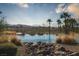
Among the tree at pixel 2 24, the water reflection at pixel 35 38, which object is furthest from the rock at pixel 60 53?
the tree at pixel 2 24

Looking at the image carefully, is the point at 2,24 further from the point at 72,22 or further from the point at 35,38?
the point at 72,22

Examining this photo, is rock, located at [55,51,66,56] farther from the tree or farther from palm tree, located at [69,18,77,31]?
the tree

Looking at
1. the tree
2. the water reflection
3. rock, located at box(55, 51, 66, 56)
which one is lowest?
rock, located at box(55, 51, 66, 56)

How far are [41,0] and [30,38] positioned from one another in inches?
12.9

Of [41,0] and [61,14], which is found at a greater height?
[41,0]

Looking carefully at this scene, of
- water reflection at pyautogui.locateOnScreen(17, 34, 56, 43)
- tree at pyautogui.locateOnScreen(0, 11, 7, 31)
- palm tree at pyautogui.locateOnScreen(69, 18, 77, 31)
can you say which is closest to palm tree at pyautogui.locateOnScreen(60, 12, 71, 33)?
palm tree at pyautogui.locateOnScreen(69, 18, 77, 31)

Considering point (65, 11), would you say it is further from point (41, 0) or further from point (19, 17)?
point (19, 17)

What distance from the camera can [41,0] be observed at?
5.24ft

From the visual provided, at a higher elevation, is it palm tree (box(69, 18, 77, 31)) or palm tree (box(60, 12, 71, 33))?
palm tree (box(60, 12, 71, 33))

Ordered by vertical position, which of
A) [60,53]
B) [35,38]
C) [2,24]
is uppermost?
[2,24]

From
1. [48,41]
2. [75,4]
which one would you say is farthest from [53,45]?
[75,4]

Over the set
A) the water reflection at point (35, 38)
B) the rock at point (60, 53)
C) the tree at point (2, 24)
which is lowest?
the rock at point (60, 53)

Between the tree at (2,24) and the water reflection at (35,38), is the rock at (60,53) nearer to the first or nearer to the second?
the water reflection at (35,38)

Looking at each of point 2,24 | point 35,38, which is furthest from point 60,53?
point 2,24
